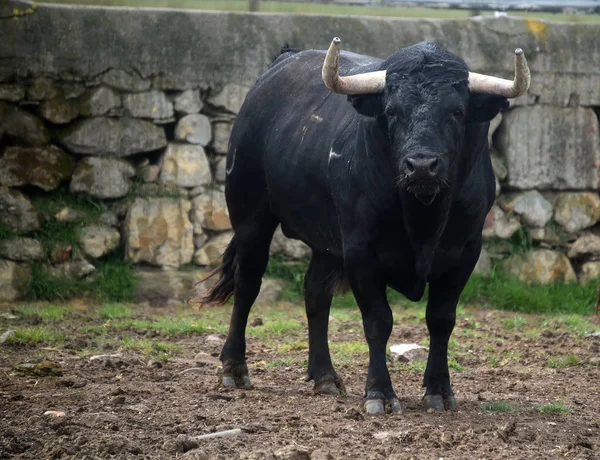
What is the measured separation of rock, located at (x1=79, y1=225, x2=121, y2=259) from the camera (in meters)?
9.85

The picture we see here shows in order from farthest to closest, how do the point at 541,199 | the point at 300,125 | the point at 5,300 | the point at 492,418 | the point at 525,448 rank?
the point at 541,199 < the point at 5,300 < the point at 300,125 < the point at 492,418 < the point at 525,448

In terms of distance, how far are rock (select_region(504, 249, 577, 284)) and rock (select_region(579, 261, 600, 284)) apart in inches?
3.5

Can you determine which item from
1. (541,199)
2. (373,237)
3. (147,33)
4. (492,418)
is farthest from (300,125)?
(541,199)

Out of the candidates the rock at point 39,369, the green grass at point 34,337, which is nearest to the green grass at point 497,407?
the rock at point 39,369

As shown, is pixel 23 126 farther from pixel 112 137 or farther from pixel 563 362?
pixel 563 362

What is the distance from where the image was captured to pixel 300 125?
6.86 meters

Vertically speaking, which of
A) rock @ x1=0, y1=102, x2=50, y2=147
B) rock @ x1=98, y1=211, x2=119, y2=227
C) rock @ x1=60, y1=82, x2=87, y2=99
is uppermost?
rock @ x1=60, y1=82, x2=87, y2=99

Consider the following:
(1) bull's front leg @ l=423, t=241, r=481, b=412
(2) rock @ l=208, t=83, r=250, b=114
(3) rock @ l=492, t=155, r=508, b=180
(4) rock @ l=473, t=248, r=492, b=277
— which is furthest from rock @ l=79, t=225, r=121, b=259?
(1) bull's front leg @ l=423, t=241, r=481, b=412

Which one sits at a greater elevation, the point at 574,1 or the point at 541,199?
the point at 574,1

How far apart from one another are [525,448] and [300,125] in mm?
2653

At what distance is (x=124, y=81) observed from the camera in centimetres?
996

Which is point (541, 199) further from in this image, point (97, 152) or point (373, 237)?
point (373, 237)

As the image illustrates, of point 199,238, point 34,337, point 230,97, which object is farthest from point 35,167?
point 34,337

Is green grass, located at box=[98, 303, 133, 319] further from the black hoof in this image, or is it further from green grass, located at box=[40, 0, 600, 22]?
green grass, located at box=[40, 0, 600, 22]
